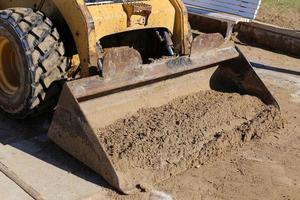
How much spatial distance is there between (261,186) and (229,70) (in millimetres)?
1604

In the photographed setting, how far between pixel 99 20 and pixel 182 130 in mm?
1227

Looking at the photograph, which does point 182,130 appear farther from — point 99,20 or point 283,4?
point 283,4

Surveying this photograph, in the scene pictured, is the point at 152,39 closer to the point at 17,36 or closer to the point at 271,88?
the point at 17,36

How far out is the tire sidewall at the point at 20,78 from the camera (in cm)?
449

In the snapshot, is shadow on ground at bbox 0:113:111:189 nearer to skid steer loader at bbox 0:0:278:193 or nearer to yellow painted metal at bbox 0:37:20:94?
skid steer loader at bbox 0:0:278:193

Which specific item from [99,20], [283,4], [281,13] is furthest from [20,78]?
[283,4]

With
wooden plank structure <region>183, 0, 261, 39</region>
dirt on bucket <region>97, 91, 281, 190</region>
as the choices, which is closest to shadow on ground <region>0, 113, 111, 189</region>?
dirt on bucket <region>97, 91, 281, 190</region>

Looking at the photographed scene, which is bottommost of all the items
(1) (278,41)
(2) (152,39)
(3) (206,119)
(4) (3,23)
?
(1) (278,41)

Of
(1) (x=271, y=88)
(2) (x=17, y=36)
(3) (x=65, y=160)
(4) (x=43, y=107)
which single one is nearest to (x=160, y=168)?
(3) (x=65, y=160)

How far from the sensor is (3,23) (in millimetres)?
4680

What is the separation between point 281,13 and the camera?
991 cm

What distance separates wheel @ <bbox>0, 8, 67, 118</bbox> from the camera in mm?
4453

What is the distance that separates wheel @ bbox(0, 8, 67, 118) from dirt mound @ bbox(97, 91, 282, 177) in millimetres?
655

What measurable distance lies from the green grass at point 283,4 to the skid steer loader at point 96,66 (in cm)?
544
